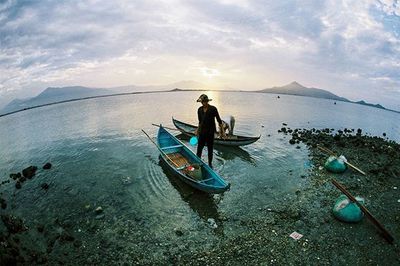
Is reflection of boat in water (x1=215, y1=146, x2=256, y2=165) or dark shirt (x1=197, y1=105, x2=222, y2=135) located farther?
reflection of boat in water (x1=215, y1=146, x2=256, y2=165)

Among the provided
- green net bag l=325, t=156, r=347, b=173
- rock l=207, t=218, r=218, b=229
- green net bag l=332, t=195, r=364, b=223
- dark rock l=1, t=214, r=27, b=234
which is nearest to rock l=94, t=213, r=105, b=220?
dark rock l=1, t=214, r=27, b=234

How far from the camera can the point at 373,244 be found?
820 centimetres

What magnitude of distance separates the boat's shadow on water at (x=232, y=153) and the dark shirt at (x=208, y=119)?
6.01m

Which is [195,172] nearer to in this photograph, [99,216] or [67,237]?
[99,216]

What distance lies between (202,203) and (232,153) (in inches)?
331

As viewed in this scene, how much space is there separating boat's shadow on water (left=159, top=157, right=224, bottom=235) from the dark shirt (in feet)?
10.5

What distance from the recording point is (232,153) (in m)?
19.0

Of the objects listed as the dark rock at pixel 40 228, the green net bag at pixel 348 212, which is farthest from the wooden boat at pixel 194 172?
the dark rock at pixel 40 228

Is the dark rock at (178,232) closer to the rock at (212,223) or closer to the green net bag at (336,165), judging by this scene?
the rock at (212,223)

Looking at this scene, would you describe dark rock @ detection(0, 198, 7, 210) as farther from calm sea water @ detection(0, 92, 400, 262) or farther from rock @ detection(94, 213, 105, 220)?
rock @ detection(94, 213, 105, 220)

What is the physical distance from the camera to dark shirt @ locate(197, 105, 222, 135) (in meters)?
11.9

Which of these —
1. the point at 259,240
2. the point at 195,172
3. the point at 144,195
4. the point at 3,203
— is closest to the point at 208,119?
the point at 195,172

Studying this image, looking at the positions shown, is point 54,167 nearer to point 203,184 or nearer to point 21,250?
point 21,250

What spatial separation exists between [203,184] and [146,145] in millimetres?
12849
